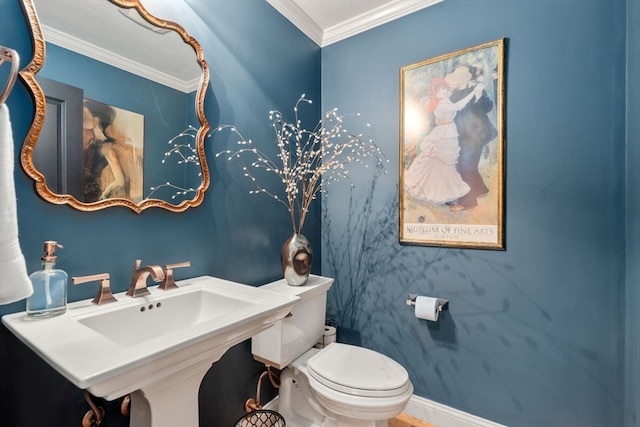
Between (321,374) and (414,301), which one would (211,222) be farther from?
(414,301)

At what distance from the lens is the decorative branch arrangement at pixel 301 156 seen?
5.24 feet

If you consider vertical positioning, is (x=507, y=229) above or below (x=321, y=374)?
above

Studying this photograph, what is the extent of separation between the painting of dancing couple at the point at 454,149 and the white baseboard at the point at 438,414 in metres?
0.96

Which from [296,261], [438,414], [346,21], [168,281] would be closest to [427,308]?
[438,414]

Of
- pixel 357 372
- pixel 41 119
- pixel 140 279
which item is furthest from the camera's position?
pixel 357 372

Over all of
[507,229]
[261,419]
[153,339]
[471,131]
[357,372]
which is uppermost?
[471,131]

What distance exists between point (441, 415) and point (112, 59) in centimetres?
240

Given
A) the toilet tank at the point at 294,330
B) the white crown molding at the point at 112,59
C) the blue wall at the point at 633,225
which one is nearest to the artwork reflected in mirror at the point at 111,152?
the white crown molding at the point at 112,59

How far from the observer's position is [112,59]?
1077 millimetres

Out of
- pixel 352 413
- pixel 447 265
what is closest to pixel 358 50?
pixel 447 265

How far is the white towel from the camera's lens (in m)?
0.61

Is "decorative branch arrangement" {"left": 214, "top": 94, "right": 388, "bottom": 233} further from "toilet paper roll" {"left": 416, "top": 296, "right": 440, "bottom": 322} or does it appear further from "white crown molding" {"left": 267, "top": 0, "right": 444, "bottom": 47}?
"toilet paper roll" {"left": 416, "top": 296, "right": 440, "bottom": 322}

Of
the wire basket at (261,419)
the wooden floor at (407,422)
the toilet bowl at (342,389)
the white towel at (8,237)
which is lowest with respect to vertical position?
the wooden floor at (407,422)

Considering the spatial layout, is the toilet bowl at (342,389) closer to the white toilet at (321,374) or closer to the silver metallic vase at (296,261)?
the white toilet at (321,374)
